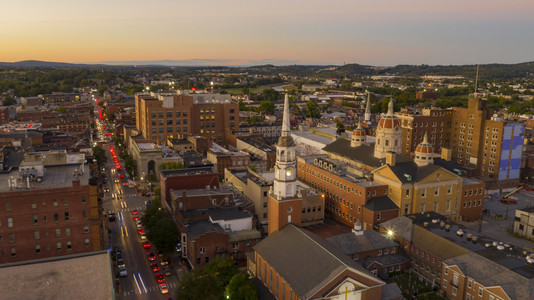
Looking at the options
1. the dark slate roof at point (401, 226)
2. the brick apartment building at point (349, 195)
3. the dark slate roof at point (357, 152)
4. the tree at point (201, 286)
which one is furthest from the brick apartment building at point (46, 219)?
the dark slate roof at point (357, 152)

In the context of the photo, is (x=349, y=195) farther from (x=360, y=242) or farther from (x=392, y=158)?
(x=360, y=242)

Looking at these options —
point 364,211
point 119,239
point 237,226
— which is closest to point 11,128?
point 119,239

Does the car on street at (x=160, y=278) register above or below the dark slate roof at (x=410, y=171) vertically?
below

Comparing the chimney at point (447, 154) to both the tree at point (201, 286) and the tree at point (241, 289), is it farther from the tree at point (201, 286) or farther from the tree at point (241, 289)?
the tree at point (201, 286)

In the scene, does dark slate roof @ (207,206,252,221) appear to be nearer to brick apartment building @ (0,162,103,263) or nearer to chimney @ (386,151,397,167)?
brick apartment building @ (0,162,103,263)

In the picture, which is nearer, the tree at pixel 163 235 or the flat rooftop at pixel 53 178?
the flat rooftop at pixel 53 178

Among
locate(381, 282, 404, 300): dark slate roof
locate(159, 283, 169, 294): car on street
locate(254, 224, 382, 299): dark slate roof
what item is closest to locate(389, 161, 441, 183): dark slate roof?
locate(381, 282, 404, 300): dark slate roof

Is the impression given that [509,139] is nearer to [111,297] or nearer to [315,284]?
[315,284]
